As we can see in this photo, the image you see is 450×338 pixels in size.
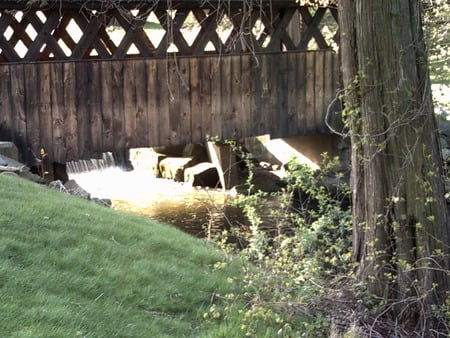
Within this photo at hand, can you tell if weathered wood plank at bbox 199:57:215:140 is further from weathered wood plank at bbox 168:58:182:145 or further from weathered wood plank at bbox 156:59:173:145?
weathered wood plank at bbox 156:59:173:145

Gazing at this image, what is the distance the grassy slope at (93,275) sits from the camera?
3832 millimetres

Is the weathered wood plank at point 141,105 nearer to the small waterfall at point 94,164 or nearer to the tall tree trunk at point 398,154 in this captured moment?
the small waterfall at point 94,164

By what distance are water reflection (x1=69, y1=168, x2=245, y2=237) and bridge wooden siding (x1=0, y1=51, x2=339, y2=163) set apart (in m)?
1.61

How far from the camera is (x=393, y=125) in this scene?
4258mm

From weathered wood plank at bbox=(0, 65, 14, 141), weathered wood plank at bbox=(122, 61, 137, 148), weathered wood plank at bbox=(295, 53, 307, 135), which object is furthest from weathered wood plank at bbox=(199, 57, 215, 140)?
weathered wood plank at bbox=(0, 65, 14, 141)

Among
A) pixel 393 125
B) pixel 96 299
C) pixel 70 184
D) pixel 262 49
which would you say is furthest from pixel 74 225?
pixel 262 49

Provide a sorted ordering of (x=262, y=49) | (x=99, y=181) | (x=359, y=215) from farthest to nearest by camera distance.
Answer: (x=99, y=181)
(x=262, y=49)
(x=359, y=215)

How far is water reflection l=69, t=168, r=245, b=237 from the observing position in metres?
12.5

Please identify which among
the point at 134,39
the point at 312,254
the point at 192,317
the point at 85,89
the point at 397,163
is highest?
the point at 134,39

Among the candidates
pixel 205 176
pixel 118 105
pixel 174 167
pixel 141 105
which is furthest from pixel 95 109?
pixel 174 167

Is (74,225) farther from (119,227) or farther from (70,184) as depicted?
(70,184)

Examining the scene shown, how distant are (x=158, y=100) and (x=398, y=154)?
297 inches

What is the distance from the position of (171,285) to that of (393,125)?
1934mm

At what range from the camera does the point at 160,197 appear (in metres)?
14.8
